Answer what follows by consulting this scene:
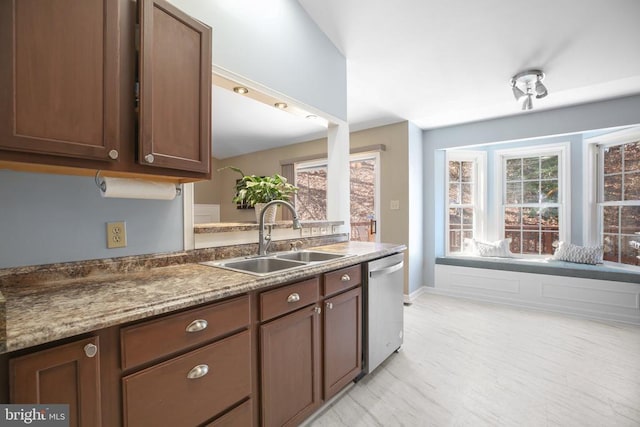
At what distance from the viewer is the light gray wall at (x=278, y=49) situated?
5.73 ft

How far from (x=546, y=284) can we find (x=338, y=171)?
294cm

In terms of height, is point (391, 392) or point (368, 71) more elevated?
point (368, 71)

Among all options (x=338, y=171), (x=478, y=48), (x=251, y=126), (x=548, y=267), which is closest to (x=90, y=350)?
(x=338, y=171)

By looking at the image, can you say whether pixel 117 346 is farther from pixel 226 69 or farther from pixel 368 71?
pixel 368 71

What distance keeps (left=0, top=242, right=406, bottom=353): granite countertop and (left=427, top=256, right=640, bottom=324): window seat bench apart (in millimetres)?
3315

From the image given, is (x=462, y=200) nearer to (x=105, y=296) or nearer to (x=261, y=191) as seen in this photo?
(x=261, y=191)

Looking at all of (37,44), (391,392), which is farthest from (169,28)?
(391,392)

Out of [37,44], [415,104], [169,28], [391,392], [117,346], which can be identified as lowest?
[391,392]

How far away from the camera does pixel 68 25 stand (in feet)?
3.27

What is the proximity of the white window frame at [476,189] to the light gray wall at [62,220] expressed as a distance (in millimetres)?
4044

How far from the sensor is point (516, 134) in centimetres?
376

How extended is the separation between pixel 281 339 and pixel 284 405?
334mm

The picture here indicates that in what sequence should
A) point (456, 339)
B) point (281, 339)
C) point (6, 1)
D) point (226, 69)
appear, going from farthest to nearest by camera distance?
point (456, 339) → point (226, 69) → point (281, 339) → point (6, 1)

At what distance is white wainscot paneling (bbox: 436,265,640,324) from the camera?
3.13 meters
